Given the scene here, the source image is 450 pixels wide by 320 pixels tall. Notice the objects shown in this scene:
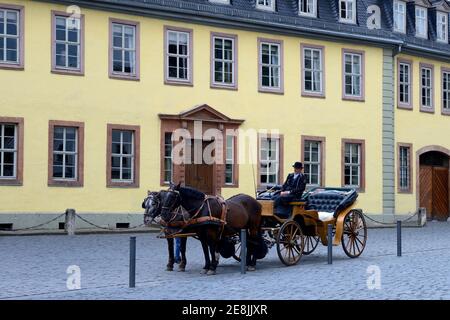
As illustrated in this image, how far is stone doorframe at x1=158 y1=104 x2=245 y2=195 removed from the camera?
86.7ft

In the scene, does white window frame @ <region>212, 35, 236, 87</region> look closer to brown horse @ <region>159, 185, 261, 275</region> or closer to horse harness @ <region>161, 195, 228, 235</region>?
brown horse @ <region>159, 185, 261, 275</region>

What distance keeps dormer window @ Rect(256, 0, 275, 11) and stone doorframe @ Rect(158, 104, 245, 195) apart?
13.3 ft

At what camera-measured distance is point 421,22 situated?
1362 inches

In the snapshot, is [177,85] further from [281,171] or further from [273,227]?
[273,227]

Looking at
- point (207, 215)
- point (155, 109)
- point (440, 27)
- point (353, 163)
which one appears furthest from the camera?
point (440, 27)

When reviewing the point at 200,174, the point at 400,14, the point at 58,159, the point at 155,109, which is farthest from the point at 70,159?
the point at 400,14

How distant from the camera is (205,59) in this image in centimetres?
2727

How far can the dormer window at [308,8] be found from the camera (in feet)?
98.4

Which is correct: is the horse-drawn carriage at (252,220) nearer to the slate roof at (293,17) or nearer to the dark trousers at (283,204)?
the dark trousers at (283,204)

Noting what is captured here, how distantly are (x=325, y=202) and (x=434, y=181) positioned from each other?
18163 millimetres

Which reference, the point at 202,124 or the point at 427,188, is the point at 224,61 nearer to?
the point at 202,124

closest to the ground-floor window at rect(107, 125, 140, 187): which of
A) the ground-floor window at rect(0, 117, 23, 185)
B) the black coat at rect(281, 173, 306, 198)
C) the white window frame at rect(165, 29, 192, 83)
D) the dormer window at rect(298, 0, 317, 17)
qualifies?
the white window frame at rect(165, 29, 192, 83)

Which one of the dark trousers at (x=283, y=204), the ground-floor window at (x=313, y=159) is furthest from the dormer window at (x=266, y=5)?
the dark trousers at (x=283, y=204)

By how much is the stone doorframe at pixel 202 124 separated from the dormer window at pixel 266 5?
4051 mm
